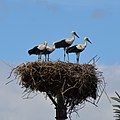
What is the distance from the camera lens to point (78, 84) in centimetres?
1238

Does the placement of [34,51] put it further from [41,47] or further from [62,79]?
[62,79]

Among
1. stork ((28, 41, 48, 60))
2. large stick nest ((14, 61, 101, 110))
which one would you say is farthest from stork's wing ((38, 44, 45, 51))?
large stick nest ((14, 61, 101, 110))

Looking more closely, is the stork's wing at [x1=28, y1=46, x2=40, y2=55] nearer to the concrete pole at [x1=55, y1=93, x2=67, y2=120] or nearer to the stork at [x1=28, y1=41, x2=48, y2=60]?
the stork at [x1=28, y1=41, x2=48, y2=60]

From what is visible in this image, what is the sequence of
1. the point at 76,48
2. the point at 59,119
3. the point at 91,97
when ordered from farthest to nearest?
the point at 76,48 < the point at 91,97 < the point at 59,119

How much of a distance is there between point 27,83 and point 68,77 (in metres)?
1.23

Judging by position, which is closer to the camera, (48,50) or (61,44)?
(48,50)

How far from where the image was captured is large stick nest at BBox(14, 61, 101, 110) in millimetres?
12344

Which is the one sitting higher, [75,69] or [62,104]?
[75,69]

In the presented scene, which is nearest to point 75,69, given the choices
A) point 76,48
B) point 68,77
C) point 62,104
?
point 68,77

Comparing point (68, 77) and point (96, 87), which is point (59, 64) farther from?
point (96, 87)

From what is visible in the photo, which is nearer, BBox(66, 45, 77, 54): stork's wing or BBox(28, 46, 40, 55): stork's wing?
BBox(28, 46, 40, 55): stork's wing

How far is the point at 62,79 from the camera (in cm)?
1238

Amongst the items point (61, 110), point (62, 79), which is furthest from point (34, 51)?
point (61, 110)

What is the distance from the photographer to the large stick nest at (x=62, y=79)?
40.5ft
